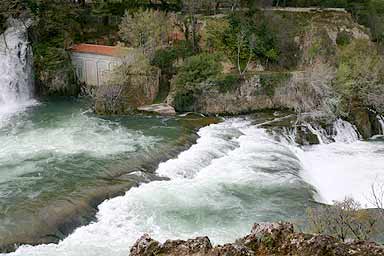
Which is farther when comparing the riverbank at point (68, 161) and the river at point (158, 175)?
the riverbank at point (68, 161)

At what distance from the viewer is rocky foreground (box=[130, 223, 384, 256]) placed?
862cm

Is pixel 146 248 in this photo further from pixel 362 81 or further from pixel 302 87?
pixel 362 81

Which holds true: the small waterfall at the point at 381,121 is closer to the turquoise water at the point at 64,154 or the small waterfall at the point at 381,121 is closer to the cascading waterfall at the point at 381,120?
the cascading waterfall at the point at 381,120

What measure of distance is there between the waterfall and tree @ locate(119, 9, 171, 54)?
24.4 ft

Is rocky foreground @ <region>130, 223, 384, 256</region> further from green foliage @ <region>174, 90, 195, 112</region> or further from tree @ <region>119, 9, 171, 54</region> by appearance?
tree @ <region>119, 9, 171, 54</region>

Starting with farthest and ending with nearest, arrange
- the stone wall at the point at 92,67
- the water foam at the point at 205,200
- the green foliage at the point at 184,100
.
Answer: the stone wall at the point at 92,67, the green foliage at the point at 184,100, the water foam at the point at 205,200

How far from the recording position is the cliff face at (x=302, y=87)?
33.3 metres

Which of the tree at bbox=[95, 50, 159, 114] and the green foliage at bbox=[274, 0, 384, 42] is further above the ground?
the green foliage at bbox=[274, 0, 384, 42]

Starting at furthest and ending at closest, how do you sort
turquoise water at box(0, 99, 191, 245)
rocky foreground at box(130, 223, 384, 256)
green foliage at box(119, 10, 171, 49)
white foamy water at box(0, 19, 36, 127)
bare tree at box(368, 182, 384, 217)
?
green foliage at box(119, 10, 171, 49), white foamy water at box(0, 19, 36, 127), bare tree at box(368, 182, 384, 217), turquoise water at box(0, 99, 191, 245), rocky foreground at box(130, 223, 384, 256)

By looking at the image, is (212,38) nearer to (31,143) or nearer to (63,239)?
(31,143)

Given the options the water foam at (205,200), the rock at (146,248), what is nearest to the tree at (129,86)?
the water foam at (205,200)

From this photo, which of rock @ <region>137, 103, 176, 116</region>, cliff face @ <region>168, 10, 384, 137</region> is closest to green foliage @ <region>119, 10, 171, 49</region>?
cliff face @ <region>168, 10, 384, 137</region>

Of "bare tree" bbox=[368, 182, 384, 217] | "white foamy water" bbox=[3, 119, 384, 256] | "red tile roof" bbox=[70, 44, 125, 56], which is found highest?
"red tile roof" bbox=[70, 44, 125, 56]

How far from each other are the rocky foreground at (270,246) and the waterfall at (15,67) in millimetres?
28985
